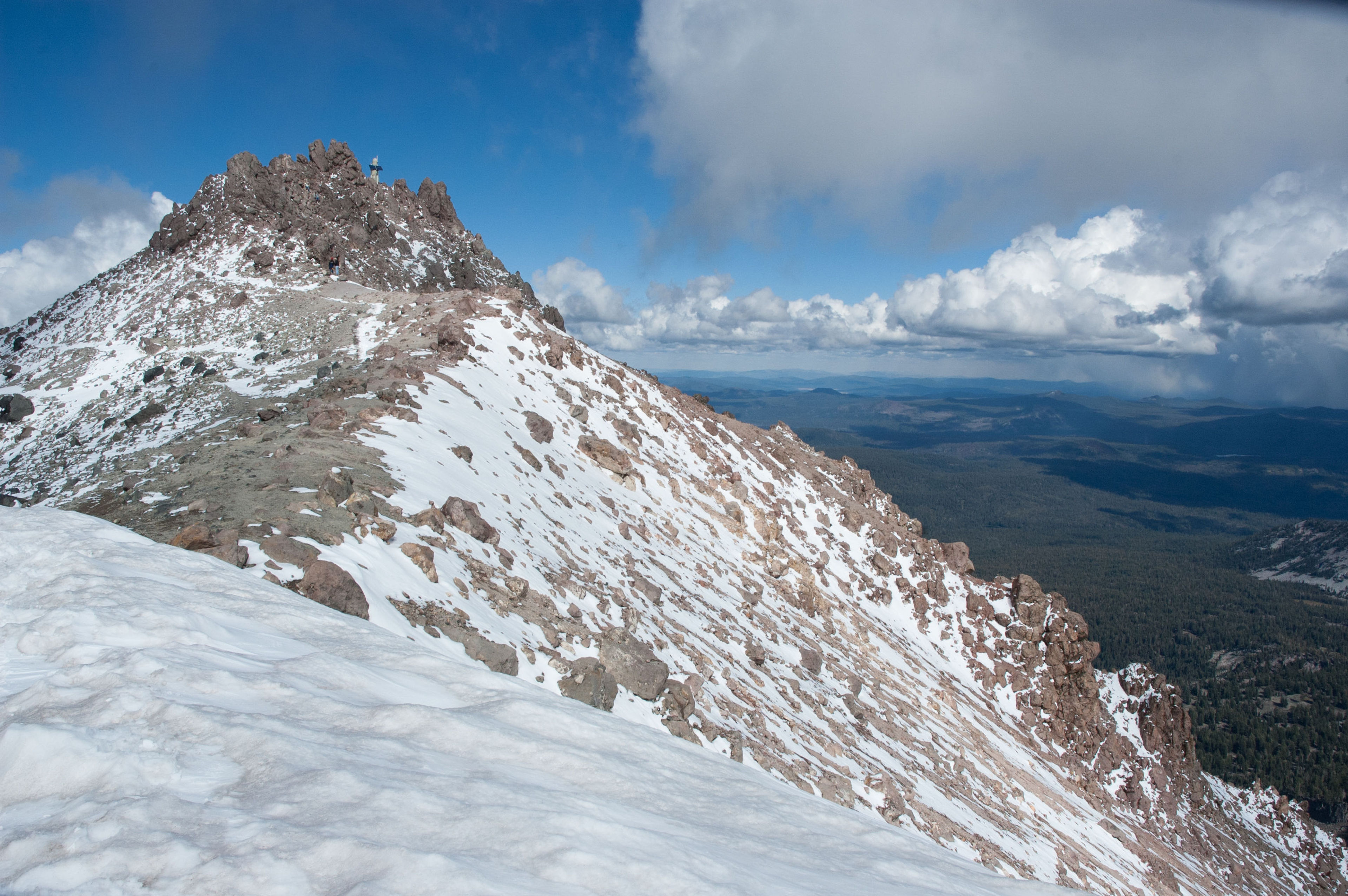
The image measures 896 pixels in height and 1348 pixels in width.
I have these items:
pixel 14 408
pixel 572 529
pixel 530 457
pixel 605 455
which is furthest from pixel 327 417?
pixel 14 408

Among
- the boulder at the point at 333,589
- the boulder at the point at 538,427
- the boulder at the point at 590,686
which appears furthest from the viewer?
the boulder at the point at 538,427

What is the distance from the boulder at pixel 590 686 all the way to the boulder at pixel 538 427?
17.1 meters

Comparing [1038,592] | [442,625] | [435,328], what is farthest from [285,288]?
[1038,592]

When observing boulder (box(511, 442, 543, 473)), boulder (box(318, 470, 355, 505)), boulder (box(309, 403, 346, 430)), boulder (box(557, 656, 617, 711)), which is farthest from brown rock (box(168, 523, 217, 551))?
boulder (box(511, 442, 543, 473))

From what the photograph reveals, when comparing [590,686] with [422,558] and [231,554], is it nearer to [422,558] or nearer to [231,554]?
[422,558]

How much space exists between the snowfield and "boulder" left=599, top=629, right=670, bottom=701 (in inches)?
270

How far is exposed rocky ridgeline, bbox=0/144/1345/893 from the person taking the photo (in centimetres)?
1334

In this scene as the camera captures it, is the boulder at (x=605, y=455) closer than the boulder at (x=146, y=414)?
No

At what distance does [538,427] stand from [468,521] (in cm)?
1379

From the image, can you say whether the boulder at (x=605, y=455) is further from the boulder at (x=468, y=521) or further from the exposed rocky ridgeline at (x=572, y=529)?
the boulder at (x=468, y=521)

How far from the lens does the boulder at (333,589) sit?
31.4ft

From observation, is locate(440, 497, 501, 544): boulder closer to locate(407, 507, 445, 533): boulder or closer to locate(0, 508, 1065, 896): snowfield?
locate(407, 507, 445, 533): boulder

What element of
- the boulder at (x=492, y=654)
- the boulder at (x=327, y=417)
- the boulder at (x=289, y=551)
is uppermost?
the boulder at (x=327, y=417)

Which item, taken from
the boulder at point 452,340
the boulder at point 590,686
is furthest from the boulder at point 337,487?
the boulder at point 452,340
